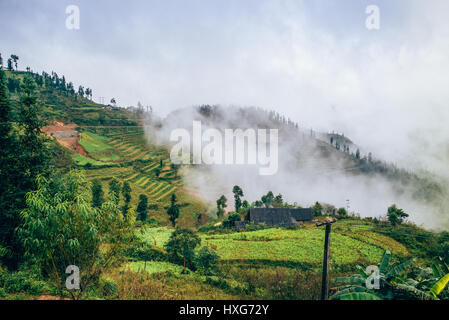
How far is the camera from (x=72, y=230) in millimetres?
7559

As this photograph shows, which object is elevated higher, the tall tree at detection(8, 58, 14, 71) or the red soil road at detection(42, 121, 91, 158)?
the tall tree at detection(8, 58, 14, 71)

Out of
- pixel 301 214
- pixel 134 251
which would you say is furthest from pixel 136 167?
pixel 134 251

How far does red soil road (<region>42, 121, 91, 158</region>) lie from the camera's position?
243ft

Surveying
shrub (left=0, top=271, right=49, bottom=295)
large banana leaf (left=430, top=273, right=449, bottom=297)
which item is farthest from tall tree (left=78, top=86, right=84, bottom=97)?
large banana leaf (left=430, top=273, right=449, bottom=297)

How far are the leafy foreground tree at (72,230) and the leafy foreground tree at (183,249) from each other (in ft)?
29.1

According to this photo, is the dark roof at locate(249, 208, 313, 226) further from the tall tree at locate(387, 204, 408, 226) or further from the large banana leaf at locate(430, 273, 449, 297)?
the large banana leaf at locate(430, 273, 449, 297)

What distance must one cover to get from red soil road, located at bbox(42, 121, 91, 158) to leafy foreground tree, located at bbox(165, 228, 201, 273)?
67.8 metres

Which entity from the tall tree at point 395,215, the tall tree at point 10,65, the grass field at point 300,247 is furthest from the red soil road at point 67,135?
the tall tree at point 395,215

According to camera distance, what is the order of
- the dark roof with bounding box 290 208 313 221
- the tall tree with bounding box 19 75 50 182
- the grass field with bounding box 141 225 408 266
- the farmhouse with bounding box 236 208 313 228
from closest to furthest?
the tall tree with bounding box 19 75 50 182, the grass field with bounding box 141 225 408 266, the farmhouse with bounding box 236 208 313 228, the dark roof with bounding box 290 208 313 221

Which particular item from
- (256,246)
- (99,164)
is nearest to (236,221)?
(256,246)

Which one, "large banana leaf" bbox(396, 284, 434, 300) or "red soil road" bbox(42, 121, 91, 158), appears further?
"red soil road" bbox(42, 121, 91, 158)

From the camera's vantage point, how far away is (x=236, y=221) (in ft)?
122
